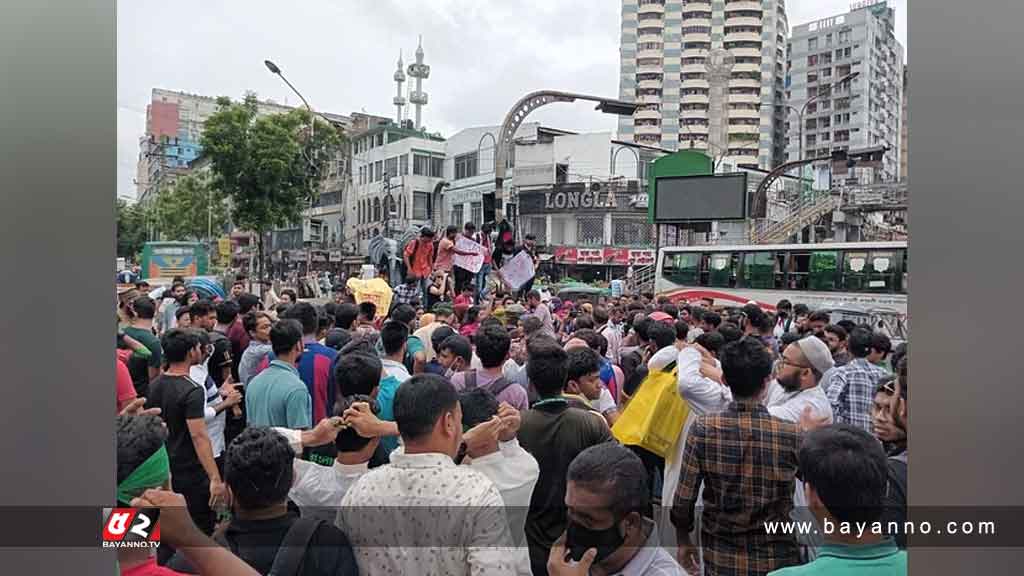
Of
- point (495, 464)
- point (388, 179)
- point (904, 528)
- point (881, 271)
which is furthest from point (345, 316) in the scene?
point (881, 271)

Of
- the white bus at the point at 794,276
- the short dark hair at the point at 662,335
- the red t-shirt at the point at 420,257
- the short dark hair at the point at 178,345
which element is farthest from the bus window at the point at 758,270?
the short dark hair at the point at 178,345

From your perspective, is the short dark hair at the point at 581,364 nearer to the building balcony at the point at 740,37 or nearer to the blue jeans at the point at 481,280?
the blue jeans at the point at 481,280

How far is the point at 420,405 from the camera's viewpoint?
1.91 meters

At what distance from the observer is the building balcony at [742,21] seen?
1265 inches

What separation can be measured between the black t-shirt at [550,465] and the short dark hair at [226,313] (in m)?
3.32

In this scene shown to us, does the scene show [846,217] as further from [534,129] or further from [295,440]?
[534,129]

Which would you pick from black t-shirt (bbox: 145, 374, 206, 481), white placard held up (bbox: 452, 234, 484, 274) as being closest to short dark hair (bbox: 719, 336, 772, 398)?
black t-shirt (bbox: 145, 374, 206, 481)

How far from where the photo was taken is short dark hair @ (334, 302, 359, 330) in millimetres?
4789

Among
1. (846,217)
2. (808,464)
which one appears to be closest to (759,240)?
(846,217)

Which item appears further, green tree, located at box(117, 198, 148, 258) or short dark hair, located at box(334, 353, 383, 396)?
short dark hair, located at box(334, 353, 383, 396)

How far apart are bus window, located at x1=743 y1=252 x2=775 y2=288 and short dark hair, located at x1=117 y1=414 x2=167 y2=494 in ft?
50.3

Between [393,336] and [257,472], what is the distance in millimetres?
1855

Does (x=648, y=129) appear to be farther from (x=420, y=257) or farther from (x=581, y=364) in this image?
(x=581, y=364)

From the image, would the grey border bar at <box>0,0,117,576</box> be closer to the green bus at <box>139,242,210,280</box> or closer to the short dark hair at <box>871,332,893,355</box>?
the short dark hair at <box>871,332,893,355</box>
